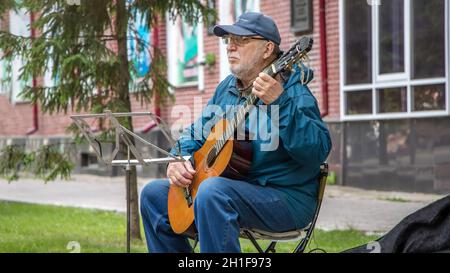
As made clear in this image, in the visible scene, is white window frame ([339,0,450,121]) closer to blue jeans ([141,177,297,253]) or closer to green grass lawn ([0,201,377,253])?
green grass lawn ([0,201,377,253])

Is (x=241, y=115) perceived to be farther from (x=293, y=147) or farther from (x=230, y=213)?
(x=230, y=213)

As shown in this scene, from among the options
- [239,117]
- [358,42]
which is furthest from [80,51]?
[358,42]

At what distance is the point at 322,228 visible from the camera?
9156 millimetres

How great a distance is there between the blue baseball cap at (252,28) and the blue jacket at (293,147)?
0.27m

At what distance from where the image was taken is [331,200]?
12.0 meters

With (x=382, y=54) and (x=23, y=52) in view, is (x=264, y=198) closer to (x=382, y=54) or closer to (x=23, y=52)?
(x=23, y=52)

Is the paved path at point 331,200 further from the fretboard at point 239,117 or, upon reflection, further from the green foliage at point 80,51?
the fretboard at point 239,117

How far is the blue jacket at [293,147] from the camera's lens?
182 inches

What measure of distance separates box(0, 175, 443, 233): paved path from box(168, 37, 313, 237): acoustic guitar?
13.5 ft

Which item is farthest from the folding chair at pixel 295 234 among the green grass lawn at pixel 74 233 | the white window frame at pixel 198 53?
the white window frame at pixel 198 53

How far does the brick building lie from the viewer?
12258 millimetres

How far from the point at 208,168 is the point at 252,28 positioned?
717 millimetres

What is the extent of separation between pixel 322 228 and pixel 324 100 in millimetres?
5020
